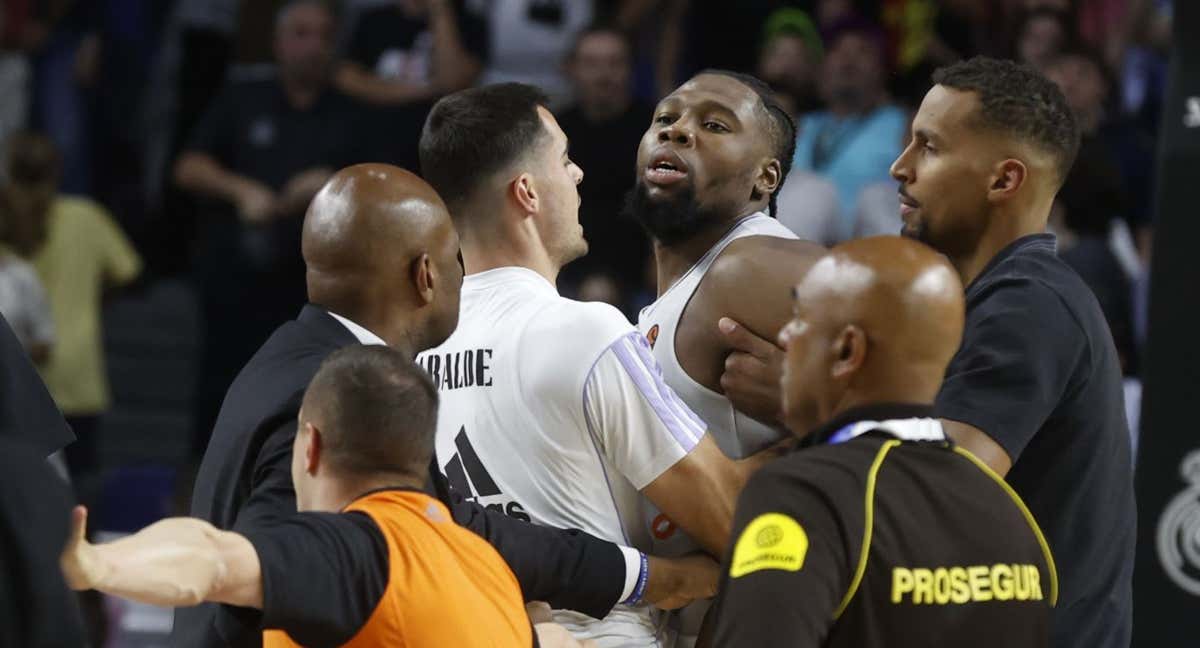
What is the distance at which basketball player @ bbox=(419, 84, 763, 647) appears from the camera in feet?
12.8

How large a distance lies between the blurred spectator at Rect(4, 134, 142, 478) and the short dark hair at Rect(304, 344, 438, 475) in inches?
243

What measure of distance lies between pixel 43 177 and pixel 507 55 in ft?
8.00

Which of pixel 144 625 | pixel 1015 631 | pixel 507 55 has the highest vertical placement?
pixel 1015 631

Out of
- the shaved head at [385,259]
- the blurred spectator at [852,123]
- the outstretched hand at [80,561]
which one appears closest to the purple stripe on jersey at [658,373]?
the shaved head at [385,259]

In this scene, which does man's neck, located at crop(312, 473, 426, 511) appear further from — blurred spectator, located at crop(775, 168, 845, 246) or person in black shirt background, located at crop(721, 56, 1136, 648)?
blurred spectator, located at crop(775, 168, 845, 246)

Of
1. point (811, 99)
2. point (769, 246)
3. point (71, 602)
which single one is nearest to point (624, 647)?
point (769, 246)

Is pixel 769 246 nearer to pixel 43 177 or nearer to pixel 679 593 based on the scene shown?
pixel 679 593

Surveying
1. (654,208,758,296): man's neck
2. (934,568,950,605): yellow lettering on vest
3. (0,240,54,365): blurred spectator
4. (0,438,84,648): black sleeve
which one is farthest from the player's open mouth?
(0,240,54,365): blurred spectator

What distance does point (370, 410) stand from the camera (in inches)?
130

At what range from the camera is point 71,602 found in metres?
2.28

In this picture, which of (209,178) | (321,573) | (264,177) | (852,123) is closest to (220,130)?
(209,178)

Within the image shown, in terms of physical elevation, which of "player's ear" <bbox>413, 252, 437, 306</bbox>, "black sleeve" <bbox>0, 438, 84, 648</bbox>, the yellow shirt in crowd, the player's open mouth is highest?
"black sleeve" <bbox>0, 438, 84, 648</bbox>

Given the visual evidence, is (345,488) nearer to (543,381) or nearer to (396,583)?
(396,583)

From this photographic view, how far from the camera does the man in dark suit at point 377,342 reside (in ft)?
12.0
